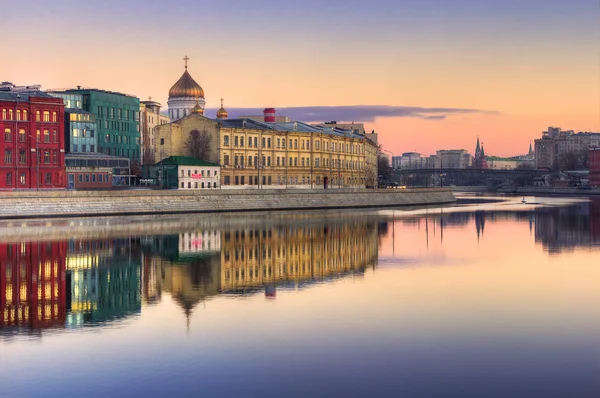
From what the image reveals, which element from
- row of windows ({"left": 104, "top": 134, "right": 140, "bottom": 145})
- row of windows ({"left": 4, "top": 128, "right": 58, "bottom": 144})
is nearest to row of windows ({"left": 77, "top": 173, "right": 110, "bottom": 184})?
row of windows ({"left": 4, "top": 128, "right": 58, "bottom": 144})

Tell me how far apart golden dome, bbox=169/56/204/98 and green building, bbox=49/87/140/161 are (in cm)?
830

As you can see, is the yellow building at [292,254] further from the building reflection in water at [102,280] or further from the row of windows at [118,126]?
the row of windows at [118,126]

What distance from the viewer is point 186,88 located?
540ft

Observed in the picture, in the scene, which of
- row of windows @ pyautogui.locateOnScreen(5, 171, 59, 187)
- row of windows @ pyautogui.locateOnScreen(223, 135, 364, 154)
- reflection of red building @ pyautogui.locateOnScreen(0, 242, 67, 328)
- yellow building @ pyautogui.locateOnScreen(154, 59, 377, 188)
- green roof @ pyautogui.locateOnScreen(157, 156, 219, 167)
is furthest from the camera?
row of windows @ pyautogui.locateOnScreen(223, 135, 364, 154)

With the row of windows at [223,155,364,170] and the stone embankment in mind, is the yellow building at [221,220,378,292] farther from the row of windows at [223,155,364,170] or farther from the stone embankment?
the row of windows at [223,155,364,170]

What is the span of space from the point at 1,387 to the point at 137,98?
487 feet

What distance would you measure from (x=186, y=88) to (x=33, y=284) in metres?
129

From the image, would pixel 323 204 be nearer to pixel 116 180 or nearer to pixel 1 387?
pixel 116 180

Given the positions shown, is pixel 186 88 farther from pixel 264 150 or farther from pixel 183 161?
pixel 183 161

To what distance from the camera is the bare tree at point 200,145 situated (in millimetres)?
123831

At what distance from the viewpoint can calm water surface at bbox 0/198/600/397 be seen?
21.3m

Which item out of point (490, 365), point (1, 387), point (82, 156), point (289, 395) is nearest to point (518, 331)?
point (490, 365)

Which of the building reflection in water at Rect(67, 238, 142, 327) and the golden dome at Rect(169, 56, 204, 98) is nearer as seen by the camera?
the building reflection in water at Rect(67, 238, 142, 327)

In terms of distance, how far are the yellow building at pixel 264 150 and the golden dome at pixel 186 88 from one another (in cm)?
1567
